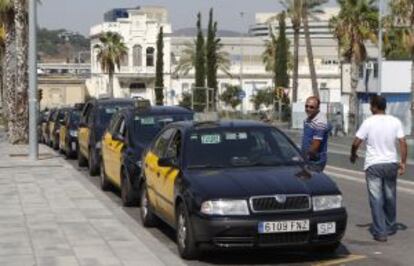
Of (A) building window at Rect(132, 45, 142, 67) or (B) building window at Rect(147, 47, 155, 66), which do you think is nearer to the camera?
(A) building window at Rect(132, 45, 142, 67)

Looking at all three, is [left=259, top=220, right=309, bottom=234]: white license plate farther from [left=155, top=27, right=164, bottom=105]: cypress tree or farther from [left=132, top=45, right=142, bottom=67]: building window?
[left=132, top=45, right=142, bottom=67]: building window

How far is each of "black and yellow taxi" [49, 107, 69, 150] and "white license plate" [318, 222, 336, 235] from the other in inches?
838

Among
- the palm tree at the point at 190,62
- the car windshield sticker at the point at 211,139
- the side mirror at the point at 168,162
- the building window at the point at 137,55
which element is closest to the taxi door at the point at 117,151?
the side mirror at the point at 168,162

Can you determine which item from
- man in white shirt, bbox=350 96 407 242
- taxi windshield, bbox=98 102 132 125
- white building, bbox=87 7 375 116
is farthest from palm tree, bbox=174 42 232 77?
man in white shirt, bbox=350 96 407 242

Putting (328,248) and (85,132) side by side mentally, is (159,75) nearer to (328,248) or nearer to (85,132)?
(85,132)

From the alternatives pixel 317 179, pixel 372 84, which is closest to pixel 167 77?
pixel 372 84

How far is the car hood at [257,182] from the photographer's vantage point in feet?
29.6

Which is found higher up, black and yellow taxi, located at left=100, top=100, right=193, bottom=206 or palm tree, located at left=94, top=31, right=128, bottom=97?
palm tree, located at left=94, top=31, right=128, bottom=97

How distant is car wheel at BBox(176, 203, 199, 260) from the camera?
928 cm

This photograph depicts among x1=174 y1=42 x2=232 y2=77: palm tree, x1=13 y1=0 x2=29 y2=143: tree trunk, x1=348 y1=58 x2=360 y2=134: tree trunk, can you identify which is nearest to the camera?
x1=13 y1=0 x2=29 y2=143: tree trunk

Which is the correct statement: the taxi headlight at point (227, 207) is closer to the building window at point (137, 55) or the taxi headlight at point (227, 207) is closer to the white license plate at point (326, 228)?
the white license plate at point (326, 228)

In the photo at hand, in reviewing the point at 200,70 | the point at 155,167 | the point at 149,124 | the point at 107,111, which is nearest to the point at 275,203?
the point at 155,167

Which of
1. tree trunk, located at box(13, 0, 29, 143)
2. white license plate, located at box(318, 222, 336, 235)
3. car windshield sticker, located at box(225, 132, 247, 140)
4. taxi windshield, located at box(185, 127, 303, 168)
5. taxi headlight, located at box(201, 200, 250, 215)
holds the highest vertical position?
tree trunk, located at box(13, 0, 29, 143)

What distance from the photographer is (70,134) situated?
85.4ft
